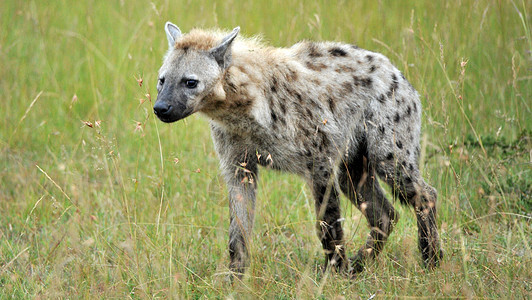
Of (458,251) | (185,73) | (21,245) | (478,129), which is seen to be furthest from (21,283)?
(478,129)

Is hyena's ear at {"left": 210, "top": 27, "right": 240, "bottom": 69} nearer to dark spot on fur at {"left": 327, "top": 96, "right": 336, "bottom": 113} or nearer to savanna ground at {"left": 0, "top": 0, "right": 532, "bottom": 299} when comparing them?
savanna ground at {"left": 0, "top": 0, "right": 532, "bottom": 299}

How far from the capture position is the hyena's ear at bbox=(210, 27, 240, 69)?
3432 millimetres

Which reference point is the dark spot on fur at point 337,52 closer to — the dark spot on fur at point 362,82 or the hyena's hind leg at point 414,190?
the dark spot on fur at point 362,82

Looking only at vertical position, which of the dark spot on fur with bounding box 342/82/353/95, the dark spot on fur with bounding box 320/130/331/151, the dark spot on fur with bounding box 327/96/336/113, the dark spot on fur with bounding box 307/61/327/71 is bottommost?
the dark spot on fur with bounding box 320/130/331/151

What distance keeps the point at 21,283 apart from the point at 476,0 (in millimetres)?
3811

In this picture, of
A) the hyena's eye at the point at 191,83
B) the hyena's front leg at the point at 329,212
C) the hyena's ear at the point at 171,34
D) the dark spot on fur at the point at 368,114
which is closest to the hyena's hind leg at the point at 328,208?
the hyena's front leg at the point at 329,212

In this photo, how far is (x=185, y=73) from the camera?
3.36 m

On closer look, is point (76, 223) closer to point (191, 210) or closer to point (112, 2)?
point (191, 210)

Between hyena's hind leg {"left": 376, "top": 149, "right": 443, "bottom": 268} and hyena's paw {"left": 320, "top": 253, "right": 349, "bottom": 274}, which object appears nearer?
hyena's paw {"left": 320, "top": 253, "right": 349, "bottom": 274}

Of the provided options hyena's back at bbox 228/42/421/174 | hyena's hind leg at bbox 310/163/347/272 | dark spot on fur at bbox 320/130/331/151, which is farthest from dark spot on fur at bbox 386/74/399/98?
hyena's hind leg at bbox 310/163/347/272

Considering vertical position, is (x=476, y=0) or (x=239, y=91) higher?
(x=476, y=0)

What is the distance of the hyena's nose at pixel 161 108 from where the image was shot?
319 centimetres

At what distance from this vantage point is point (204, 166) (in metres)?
4.99

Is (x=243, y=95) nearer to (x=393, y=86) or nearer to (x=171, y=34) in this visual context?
(x=171, y=34)
